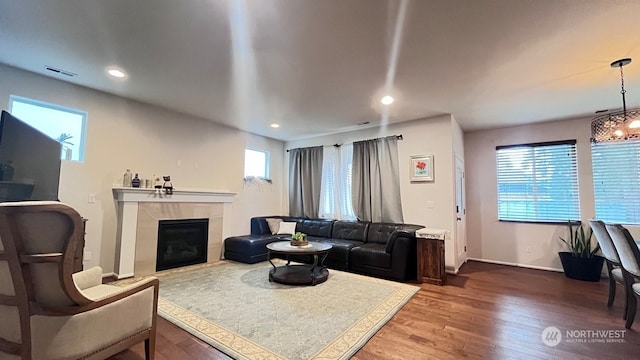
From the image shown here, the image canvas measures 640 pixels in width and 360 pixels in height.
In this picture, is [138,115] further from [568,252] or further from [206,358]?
[568,252]

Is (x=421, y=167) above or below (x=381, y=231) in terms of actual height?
above

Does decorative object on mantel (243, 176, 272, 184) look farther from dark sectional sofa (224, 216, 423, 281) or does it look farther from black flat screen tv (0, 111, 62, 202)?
black flat screen tv (0, 111, 62, 202)

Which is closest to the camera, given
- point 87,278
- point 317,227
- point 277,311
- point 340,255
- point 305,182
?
point 87,278

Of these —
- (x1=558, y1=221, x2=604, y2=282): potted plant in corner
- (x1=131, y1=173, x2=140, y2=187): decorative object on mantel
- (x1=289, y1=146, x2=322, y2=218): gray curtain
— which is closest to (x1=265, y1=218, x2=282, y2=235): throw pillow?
(x1=289, y1=146, x2=322, y2=218): gray curtain

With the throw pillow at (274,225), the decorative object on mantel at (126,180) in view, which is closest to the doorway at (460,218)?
the throw pillow at (274,225)

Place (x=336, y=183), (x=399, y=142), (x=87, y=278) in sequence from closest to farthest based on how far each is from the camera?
(x=87, y=278), (x=399, y=142), (x=336, y=183)

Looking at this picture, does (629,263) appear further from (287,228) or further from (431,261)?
(287,228)

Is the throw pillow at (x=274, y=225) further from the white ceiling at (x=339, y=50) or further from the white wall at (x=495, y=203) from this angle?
the white wall at (x=495, y=203)

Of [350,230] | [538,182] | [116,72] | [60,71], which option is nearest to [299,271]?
[350,230]

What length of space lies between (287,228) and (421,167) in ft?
9.67

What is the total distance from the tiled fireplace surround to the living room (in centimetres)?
A: 18

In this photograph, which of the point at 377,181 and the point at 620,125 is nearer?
the point at 620,125

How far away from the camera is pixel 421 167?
15.9 ft

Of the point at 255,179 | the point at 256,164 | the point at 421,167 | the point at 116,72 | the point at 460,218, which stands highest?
the point at 116,72
